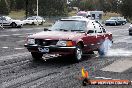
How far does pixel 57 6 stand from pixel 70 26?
63.0 m

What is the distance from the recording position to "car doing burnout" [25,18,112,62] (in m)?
12.4

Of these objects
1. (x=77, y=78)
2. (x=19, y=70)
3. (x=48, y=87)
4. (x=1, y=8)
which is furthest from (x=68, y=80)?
(x=1, y=8)

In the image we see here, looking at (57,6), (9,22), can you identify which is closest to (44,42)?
Answer: (9,22)

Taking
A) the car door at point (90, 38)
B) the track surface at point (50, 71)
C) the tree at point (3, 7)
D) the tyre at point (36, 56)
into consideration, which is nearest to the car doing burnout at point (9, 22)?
the track surface at point (50, 71)

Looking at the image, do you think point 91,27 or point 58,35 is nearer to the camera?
point 58,35

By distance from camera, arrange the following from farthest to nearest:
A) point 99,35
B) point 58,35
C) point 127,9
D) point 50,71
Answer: point 127,9
point 99,35
point 58,35
point 50,71

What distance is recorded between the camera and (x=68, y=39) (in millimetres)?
12477

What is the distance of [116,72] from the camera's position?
10.9 m

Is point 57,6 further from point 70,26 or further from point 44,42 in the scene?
point 44,42

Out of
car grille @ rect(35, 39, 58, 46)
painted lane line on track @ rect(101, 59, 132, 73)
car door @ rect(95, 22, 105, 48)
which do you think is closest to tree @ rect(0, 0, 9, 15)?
car door @ rect(95, 22, 105, 48)

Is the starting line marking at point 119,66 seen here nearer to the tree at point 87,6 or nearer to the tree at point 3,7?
the tree at point 3,7

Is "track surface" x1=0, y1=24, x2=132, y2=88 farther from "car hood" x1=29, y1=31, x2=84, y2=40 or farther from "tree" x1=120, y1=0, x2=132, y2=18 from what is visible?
"tree" x1=120, y1=0, x2=132, y2=18

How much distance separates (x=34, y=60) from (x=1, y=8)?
207 ft

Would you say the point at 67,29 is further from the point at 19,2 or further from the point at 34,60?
the point at 19,2
